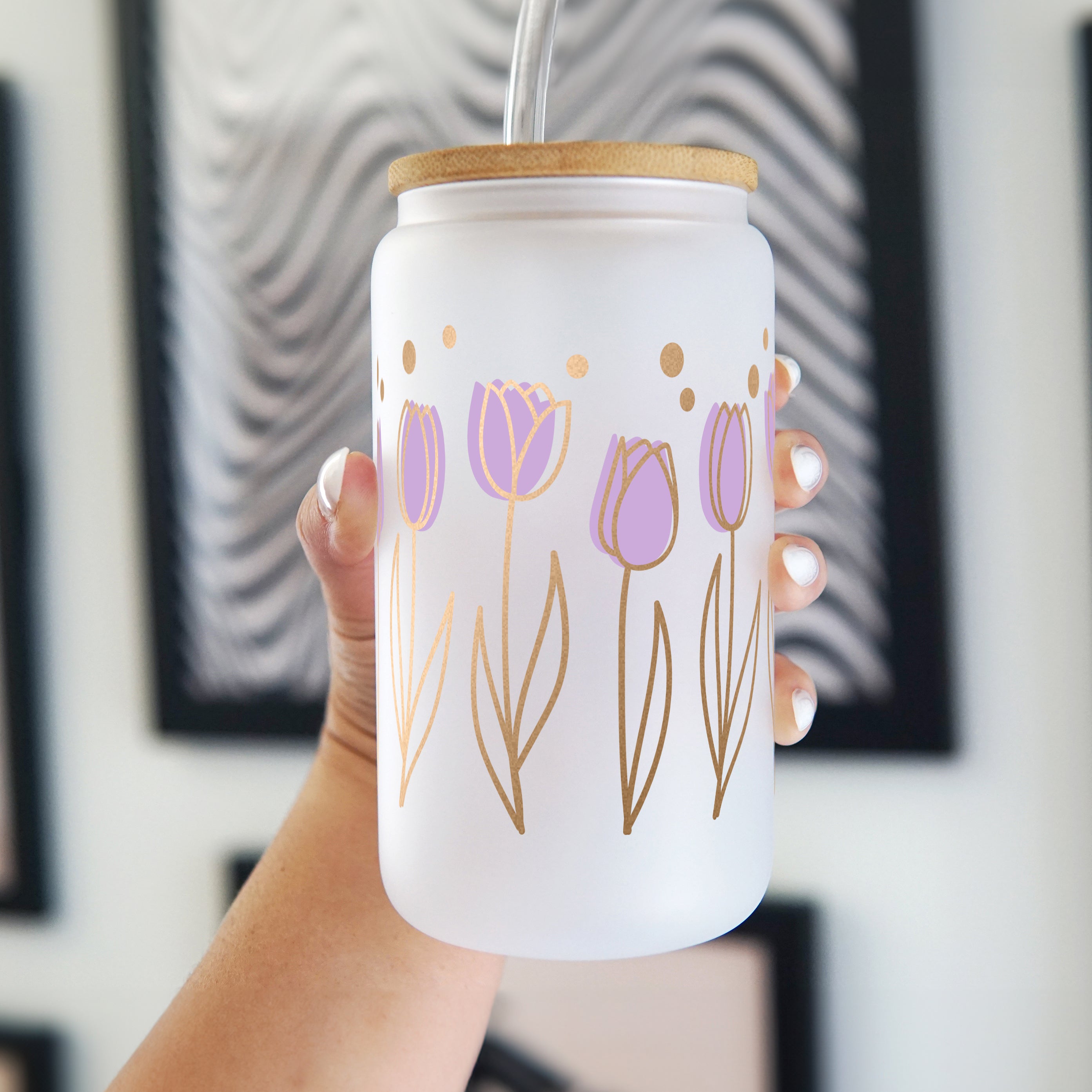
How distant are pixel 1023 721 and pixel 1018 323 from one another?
0.30 m

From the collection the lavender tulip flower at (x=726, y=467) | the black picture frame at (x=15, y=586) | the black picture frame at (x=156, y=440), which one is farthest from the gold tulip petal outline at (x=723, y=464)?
the black picture frame at (x=15, y=586)

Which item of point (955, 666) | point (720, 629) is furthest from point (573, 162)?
point (955, 666)

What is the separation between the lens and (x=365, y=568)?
2.10 ft

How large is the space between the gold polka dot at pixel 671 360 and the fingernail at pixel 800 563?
0.15 m

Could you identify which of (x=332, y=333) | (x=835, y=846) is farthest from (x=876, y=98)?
(x=835, y=846)

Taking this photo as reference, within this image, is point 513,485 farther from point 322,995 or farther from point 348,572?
point 322,995

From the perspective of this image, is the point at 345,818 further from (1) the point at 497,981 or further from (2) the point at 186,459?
(2) the point at 186,459

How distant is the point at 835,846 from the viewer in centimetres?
86

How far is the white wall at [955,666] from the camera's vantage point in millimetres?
787

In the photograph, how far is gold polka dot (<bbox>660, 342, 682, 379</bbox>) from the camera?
0.38 meters

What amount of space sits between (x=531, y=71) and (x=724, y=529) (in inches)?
7.7

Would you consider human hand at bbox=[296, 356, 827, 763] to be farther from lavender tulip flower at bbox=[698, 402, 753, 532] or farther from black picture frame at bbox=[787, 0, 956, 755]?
black picture frame at bbox=[787, 0, 956, 755]

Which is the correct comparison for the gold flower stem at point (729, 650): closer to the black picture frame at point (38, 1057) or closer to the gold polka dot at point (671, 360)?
the gold polka dot at point (671, 360)

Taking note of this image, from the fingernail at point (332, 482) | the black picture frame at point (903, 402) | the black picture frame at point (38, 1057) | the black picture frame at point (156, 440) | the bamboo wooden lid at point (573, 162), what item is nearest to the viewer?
the bamboo wooden lid at point (573, 162)
